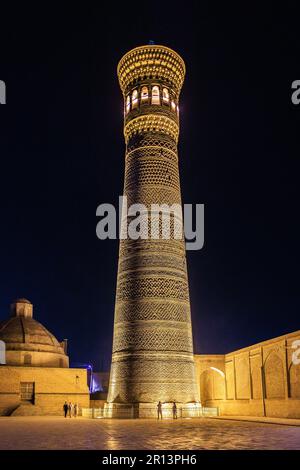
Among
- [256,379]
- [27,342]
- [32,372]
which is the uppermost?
[27,342]

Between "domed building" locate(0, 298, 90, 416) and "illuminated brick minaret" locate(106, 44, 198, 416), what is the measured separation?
21.4 feet

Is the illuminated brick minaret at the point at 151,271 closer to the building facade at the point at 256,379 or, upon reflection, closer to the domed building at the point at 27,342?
the building facade at the point at 256,379

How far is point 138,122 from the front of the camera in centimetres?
2016

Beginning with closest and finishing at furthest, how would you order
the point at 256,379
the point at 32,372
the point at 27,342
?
the point at 256,379 → the point at 32,372 → the point at 27,342

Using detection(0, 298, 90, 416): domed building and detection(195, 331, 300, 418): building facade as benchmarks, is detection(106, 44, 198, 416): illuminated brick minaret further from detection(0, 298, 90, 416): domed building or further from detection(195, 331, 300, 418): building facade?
detection(0, 298, 90, 416): domed building

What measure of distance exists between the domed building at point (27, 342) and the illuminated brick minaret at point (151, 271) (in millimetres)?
7920

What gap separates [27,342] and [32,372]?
6.16 feet

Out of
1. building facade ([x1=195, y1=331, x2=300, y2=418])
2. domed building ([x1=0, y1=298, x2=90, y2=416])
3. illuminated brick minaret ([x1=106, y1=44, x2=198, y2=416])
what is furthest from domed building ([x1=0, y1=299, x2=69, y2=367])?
illuminated brick minaret ([x1=106, y1=44, x2=198, y2=416])

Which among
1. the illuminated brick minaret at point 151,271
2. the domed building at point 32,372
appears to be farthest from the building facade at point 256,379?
the domed building at point 32,372

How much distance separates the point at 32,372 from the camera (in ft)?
78.4

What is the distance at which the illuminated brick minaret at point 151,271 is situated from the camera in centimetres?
1741

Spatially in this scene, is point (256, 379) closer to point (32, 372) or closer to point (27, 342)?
point (32, 372)

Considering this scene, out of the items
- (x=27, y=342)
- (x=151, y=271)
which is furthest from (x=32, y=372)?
(x=151, y=271)
